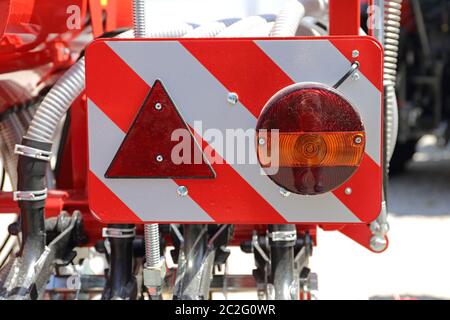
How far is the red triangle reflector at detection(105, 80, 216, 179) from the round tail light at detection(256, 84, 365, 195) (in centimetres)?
15

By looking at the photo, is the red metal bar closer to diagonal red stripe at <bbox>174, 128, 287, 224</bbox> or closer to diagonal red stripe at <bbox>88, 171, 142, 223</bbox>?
diagonal red stripe at <bbox>174, 128, 287, 224</bbox>

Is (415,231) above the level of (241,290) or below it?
below

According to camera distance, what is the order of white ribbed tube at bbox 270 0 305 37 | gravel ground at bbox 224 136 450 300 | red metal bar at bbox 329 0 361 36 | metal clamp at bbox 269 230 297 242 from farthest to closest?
gravel ground at bbox 224 136 450 300
metal clamp at bbox 269 230 297 242
white ribbed tube at bbox 270 0 305 37
red metal bar at bbox 329 0 361 36

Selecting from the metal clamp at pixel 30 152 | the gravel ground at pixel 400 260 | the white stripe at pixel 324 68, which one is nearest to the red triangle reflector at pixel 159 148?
the white stripe at pixel 324 68

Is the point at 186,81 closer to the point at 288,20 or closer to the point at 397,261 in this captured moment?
the point at 288,20

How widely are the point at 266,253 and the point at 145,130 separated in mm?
705

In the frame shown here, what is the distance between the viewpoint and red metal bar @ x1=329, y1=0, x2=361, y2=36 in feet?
4.78

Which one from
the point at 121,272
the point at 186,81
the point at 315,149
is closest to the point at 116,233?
the point at 121,272

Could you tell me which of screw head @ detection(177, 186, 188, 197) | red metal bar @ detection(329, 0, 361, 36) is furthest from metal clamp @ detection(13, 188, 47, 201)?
red metal bar @ detection(329, 0, 361, 36)

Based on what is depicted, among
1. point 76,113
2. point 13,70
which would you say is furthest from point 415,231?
point 13,70

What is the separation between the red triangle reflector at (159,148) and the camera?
4.56ft

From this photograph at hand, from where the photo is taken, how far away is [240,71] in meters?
1.38
